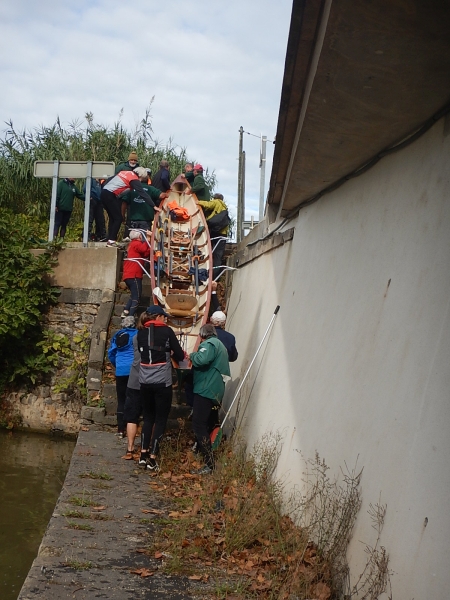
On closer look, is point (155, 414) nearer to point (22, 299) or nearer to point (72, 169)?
point (22, 299)

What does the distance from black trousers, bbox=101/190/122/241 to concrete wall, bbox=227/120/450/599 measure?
268 inches

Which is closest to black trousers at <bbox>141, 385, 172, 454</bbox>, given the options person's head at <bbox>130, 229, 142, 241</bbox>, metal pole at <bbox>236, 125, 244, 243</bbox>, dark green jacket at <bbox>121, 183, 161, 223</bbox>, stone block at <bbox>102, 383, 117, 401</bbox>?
stone block at <bbox>102, 383, 117, 401</bbox>

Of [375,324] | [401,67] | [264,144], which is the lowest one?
[375,324]

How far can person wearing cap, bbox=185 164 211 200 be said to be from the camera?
48.5ft

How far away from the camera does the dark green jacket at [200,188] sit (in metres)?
14.8

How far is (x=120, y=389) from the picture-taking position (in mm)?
10141

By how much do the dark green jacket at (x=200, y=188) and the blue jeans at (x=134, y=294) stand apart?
3294mm

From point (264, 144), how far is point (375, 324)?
1071cm

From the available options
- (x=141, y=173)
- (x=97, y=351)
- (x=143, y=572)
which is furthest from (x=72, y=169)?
(x=143, y=572)

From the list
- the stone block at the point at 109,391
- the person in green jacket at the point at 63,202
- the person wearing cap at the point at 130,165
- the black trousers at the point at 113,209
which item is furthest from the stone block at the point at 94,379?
the person wearing cap at the point at 130,165

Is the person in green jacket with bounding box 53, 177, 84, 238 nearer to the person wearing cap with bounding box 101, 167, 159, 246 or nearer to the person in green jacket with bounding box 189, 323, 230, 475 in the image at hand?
the person wearing cap with bounding box 101, 167, 159, 246

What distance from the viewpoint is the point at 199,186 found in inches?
582

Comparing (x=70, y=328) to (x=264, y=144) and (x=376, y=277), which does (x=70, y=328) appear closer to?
(x=264, y=144)

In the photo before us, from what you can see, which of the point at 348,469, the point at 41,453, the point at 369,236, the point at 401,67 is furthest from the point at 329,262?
the point at 41,453
